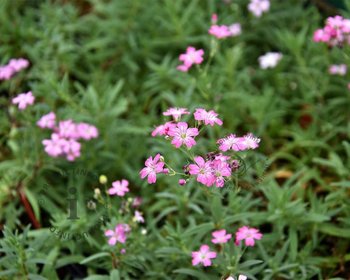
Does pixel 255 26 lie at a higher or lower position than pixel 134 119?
higher

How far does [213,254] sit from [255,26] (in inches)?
98.9

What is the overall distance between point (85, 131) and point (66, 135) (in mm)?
165

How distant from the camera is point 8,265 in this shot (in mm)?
2936

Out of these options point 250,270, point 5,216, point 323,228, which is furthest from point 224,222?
point 5,216

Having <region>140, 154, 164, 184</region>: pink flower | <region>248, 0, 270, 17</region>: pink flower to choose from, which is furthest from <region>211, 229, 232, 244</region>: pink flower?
<region>248, 0, 270, 17</region>: pink flower

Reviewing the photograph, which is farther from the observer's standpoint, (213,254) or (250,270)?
(250,270)

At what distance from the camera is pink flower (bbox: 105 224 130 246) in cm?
278

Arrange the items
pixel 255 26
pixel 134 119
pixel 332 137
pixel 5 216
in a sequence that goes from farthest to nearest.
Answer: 1. pixel 255 26
2. pixel 134 119
3. pixel 332 137
4. pixel 5 216

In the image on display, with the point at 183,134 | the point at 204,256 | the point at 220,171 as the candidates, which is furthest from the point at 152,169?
the point at 204,256

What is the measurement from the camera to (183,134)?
7.91 ft

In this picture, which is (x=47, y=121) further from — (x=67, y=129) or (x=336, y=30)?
(x=336, y=30)

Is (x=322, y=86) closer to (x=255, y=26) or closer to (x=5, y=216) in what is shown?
(x=255, y=26)

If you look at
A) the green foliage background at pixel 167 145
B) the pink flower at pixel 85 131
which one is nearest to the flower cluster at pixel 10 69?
the green foliage background at pixel 167 145

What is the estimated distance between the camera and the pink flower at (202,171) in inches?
91.5
